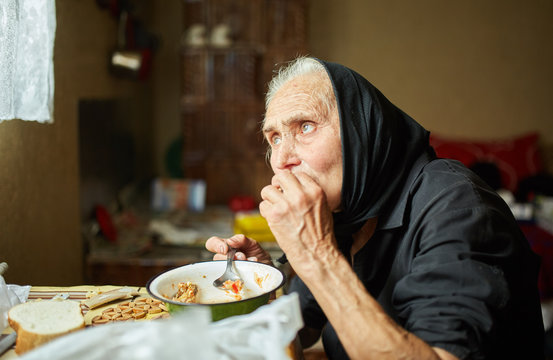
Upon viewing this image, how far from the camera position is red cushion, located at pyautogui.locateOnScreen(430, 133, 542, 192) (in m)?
4.23

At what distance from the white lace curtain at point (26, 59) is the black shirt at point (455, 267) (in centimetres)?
131

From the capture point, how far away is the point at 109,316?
Result: 1.24 m

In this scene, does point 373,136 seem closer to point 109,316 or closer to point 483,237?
point 483,237

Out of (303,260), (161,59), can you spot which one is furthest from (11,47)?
(161,59)

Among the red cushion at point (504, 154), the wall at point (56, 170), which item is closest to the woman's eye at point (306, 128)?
the wall at point (56, 170)

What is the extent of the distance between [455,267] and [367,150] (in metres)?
0.42

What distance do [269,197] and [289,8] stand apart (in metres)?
3.11

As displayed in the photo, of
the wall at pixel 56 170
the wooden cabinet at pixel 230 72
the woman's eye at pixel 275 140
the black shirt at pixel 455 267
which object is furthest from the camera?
the wooden cabinet at pixel 230 72

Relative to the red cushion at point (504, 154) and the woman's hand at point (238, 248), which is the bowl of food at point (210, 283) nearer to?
the woman's hand at point (238, 248)

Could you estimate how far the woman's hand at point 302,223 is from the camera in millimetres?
1092

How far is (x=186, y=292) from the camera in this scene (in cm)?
125

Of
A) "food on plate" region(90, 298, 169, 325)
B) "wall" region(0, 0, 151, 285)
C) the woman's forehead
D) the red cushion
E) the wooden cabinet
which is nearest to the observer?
"food on plate" region(90, 298, 169, 325)

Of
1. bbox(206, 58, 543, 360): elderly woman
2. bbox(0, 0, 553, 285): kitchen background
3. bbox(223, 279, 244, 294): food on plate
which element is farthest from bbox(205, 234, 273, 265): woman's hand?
bbox(0, 0, 553, 285): kitchen background

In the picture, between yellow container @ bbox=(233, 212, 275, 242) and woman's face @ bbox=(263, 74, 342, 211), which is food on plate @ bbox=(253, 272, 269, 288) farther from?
yellow container @ bbox=(233, 212, 275, 242)
